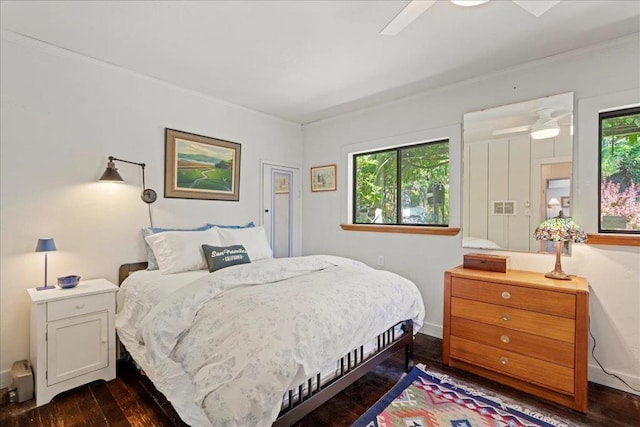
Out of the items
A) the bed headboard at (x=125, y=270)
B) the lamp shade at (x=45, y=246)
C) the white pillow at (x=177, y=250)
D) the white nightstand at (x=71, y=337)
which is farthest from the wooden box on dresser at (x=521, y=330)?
the lamp shade at (x=45, y=246)

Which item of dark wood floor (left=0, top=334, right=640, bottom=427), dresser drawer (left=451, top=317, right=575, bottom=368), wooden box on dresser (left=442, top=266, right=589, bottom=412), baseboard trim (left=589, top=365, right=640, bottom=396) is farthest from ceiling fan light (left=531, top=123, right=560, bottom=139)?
dark wood floor (left=0, top=334, right=640, bottom=427)

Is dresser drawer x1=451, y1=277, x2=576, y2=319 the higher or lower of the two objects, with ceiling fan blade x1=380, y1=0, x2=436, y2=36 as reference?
lower

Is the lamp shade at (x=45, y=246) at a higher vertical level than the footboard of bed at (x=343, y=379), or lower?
higher

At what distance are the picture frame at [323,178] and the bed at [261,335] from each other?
194cm

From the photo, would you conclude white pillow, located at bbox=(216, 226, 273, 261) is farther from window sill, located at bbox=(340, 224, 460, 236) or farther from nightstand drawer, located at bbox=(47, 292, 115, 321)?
window sill, located at bbox=(340, 224, 460, 236)

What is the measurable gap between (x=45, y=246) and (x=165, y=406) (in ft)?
4.70

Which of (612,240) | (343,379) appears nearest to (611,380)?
(612,240)

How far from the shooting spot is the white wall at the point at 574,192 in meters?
Answer: 2.22

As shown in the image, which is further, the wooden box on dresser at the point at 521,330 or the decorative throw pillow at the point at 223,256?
the decorative throw pillow at the point at 223,256

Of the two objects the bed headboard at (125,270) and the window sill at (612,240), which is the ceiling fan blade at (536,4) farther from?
the bed headboard at (125,270)

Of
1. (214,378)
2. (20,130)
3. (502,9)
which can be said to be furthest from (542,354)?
(20,130)

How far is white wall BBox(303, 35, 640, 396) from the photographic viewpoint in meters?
2.22

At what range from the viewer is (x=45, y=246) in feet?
7.18

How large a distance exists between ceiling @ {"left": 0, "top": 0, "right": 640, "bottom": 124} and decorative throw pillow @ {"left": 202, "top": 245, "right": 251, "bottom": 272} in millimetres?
1623
